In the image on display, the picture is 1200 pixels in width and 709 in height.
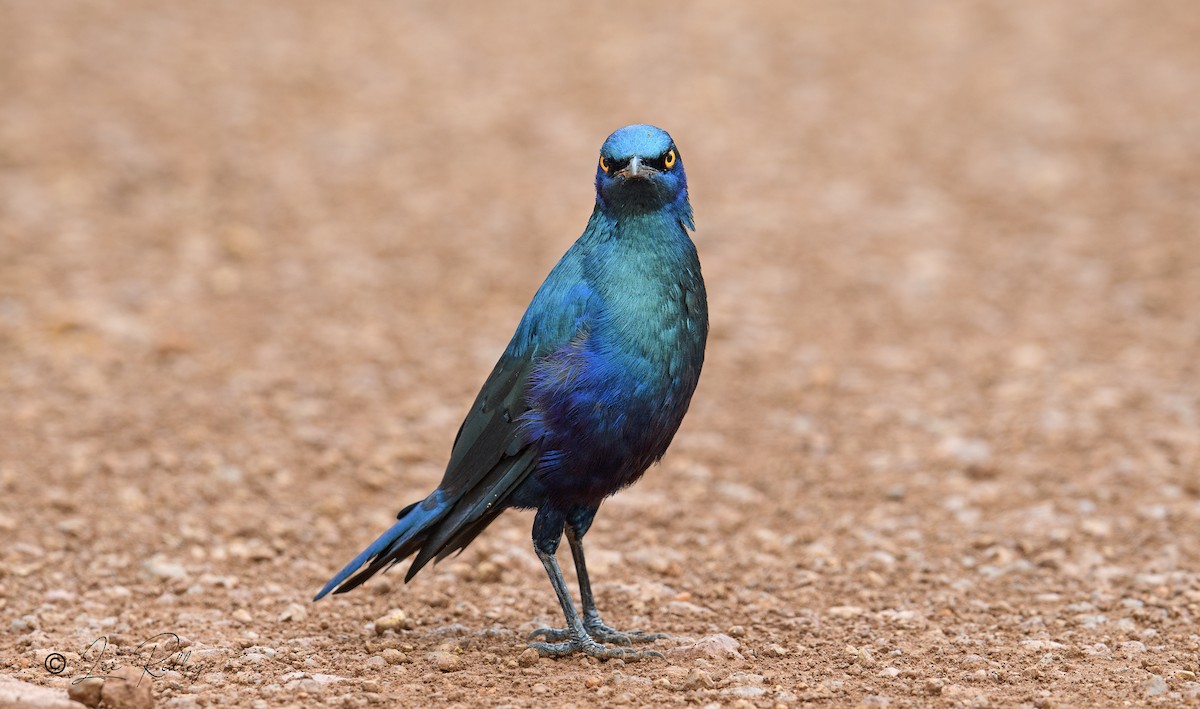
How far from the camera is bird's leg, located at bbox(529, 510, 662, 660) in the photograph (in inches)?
180

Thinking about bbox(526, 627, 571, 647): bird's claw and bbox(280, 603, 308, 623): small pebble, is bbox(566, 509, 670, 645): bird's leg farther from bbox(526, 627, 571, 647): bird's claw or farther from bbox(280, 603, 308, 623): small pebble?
bbox(280, 603, 308, 623): small pebble

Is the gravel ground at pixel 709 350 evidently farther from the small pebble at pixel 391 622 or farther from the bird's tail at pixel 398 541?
the bird's tail at pixel 398 541

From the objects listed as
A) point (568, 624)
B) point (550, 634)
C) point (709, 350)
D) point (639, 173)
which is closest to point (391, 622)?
point (550, 634)

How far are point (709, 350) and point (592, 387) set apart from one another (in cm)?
415

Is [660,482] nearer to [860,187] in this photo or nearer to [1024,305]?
[1024,305]

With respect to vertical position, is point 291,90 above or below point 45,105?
above

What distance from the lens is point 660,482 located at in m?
6.86

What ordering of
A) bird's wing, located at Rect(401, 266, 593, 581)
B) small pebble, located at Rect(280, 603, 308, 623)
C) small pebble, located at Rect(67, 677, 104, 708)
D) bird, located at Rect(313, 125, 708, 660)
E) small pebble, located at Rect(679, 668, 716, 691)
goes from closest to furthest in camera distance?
small pebble, located at Rect(67, 677, 104, 708) < small pebble, located at Rect(679, 668, 716, 691) < bird, located at Rect(313, 125, 708, 660) < bird's wing, located at Rect(401, 266, 593, 581) < small pebble, located at Rect(280, 603, 308, 623)

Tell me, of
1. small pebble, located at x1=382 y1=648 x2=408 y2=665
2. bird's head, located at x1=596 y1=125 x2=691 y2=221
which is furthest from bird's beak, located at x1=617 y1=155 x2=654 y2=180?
small pebble, located at x1=382 y1=648 x2=408 y2=665

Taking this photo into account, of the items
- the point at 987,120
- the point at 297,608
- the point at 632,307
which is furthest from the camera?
the point at 987,120

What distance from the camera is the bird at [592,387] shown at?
4.40 metres

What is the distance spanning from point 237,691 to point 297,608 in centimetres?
93

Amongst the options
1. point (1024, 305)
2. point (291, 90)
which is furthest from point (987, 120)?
point (291, 90)

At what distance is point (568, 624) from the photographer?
4656 millimetres
